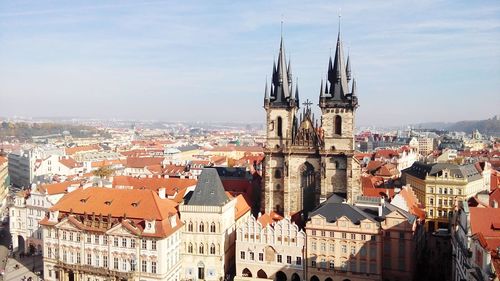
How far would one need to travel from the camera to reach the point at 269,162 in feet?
281

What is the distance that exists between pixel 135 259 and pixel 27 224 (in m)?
29.1

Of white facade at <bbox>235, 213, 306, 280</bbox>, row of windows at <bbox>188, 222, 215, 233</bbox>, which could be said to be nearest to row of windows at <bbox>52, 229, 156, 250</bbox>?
row of windows at <bbox>188, 222, 215, 233</bbox>

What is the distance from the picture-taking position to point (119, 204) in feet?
236

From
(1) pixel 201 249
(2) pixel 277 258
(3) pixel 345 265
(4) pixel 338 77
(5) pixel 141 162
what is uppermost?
(4) pixel 338 77

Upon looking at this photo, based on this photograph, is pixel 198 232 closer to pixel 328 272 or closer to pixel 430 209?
pixel 328 272

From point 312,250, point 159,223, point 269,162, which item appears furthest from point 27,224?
point 312,250

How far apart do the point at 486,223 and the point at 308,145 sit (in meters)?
33.6

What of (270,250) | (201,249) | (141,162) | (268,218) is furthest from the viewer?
Answer: (141,162)

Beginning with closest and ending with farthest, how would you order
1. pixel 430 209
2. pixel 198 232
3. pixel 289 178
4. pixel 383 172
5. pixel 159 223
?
pixel 159 223, pixel 198 232, pixel 289 178, pixel 430 209, pixel 383 172

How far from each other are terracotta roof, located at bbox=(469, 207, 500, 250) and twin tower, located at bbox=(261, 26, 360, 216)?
2428cm

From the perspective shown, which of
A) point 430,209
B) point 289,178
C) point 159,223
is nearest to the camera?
point 159,223

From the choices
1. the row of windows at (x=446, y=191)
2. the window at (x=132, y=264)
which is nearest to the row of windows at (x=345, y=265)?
the window at (x=132, y=264)

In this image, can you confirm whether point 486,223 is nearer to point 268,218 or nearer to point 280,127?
point 268,218

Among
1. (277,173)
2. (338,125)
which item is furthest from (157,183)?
(338,125)
